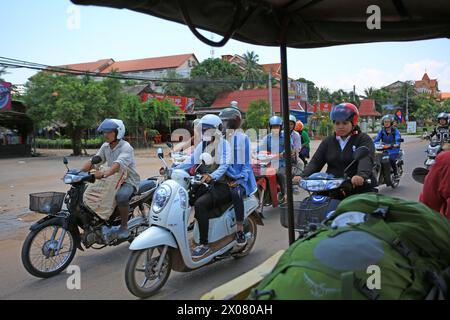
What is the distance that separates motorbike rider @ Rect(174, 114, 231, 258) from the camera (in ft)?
14.1

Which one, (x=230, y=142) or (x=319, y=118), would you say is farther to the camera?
(x=319, y=118)

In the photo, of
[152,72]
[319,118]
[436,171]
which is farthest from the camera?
[152,72]

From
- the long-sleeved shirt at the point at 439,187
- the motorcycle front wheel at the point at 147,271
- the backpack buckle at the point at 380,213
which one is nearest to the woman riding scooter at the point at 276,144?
the motorcycle front wheel at the point at 147,271

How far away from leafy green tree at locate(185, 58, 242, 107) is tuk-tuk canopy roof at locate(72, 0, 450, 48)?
44.9 metres

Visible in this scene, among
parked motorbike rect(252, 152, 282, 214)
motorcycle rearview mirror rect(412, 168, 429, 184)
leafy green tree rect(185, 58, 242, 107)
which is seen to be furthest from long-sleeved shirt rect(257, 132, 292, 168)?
leafy green tree rect(185, 58, 242, 107)

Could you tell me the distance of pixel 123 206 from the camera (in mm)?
5000

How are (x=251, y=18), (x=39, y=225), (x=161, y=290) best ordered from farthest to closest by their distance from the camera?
(x=39, y=225)
(x=161, y=290)
(x=251, y=18)

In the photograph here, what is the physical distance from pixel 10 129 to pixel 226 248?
28045 millimetres

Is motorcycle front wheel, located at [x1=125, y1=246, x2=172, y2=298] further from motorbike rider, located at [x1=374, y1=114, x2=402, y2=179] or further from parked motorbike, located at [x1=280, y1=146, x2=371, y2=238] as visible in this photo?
motorbike rider, located at [x1=374, y1=114, x2=402, y2=179]

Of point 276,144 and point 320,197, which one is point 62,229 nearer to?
point 320,197

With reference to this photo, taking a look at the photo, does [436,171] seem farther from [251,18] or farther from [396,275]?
[251,18]
